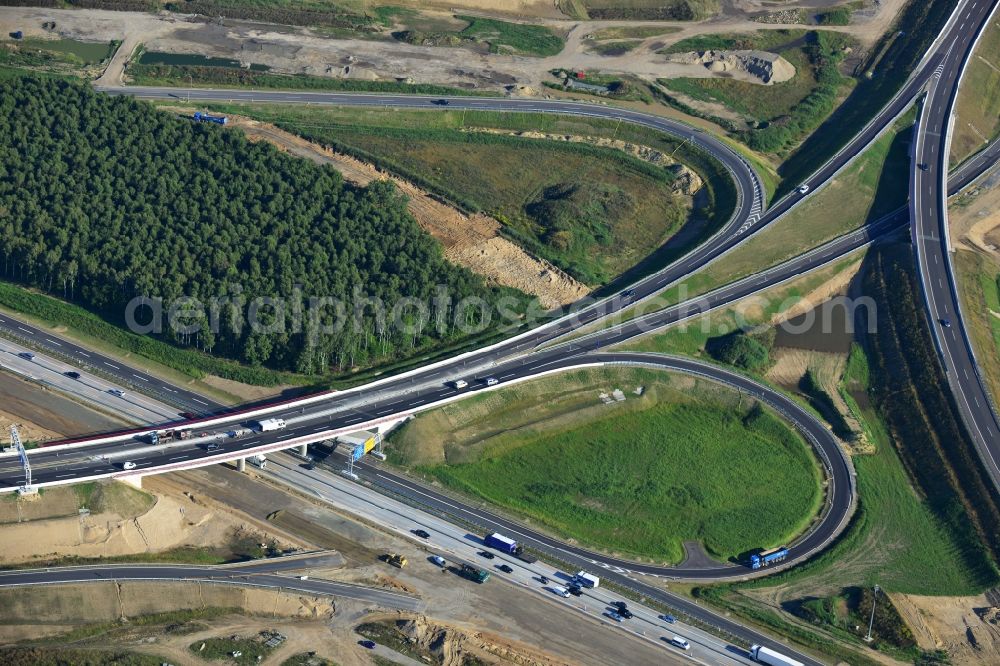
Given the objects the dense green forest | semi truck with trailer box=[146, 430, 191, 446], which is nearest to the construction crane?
semi truck with trailer box=[146, 430, 191, 446]

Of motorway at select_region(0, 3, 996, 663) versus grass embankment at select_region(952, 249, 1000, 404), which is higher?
grass embankment at select_region(952, 249, 1000, 404)

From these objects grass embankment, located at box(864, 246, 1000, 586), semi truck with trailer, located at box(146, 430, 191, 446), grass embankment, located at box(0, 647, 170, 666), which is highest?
grass embankment, located at box(864, 246, 1000, 586)

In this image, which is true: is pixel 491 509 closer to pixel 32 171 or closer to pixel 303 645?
pixel 303 645

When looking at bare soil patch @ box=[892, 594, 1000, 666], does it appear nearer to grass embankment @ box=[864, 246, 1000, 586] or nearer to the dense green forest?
grass embankment @ box=[864, 246, 1000, 586]

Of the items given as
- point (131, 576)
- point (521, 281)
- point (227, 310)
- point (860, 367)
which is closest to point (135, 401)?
point (227, 310)

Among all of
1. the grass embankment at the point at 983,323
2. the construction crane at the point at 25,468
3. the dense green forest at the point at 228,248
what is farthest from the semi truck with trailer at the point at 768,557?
the construction crane at the point at 25,468

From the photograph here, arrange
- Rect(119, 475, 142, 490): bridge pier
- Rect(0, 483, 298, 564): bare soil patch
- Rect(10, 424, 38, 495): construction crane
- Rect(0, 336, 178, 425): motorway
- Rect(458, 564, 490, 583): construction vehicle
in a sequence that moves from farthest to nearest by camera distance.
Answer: Rect(0, 336, 178, 425): motorway < Rect(119, 475, 142, 490): bridge pier < Rect(458, 564, 490, 583): construction vehicle < Rect(10, 424, 38, 495): construction crane < Rect(0, 483, 298, 564): bare soil patch

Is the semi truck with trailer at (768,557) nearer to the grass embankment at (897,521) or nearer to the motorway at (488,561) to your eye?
the grass embankment at (897,521)
